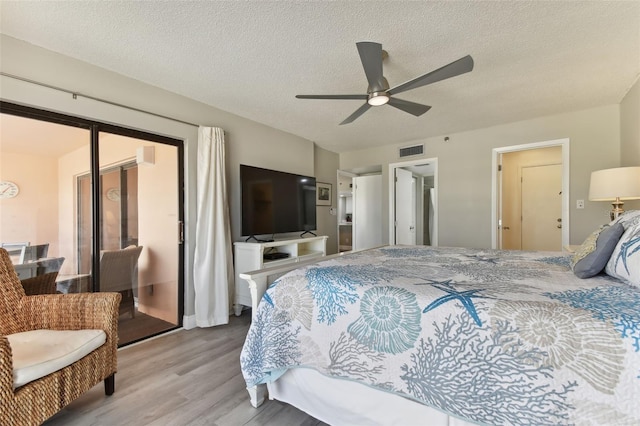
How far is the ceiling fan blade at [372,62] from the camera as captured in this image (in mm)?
1627

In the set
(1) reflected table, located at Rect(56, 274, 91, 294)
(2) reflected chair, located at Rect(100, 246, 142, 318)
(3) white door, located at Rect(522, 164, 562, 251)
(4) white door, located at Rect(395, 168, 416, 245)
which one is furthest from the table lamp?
(1) reflected table, located at Rect(56, 274, 91, 294)

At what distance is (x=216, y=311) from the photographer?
289 centimetres

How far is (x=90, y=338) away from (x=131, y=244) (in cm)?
129

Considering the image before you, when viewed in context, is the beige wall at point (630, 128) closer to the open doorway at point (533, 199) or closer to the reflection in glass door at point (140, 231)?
the open doorway at point (533, 199)

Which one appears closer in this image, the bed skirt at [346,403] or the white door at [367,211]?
the bed skirt at [346,403]

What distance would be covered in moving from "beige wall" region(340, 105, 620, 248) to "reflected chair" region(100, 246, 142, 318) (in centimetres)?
379

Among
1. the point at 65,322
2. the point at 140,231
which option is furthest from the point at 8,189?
the point at 65,322

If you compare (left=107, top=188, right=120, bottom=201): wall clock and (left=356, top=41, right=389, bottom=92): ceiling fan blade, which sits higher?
(left=356, top=41, right=389, bottom=92): ceiling fan blade

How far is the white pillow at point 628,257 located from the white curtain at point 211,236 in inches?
117

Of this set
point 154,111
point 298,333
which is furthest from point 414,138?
point 298,333

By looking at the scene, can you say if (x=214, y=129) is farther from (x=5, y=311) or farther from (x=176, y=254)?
(x=5, y=311)

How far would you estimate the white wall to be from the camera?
1.93m

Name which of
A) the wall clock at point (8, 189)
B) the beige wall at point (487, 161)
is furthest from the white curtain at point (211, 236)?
the beige wall at point (487, 161)

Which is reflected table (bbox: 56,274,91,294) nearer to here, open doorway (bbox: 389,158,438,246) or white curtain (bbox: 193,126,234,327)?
white curtain (bbox: 193,126,234,327)
